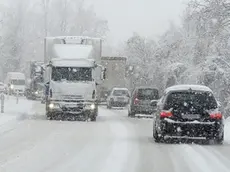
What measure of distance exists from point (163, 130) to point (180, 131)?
18.9 inches

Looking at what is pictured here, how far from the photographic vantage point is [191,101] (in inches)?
739

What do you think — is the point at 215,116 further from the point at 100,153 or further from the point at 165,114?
the point at 100,153

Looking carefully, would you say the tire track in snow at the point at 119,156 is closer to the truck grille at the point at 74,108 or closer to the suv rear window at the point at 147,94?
the truck grille at the point at 74,108

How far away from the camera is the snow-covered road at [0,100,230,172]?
1262 centimetres

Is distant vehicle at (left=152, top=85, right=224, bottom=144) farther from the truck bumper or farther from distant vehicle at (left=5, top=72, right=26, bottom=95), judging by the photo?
distant vehicle at (left=5, top=72, right=26, bottom=95)

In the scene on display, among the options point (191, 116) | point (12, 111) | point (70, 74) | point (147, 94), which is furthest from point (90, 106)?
point (191, 116)

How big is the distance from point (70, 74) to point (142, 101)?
7303 mm

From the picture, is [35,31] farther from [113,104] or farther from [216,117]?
[216,117]

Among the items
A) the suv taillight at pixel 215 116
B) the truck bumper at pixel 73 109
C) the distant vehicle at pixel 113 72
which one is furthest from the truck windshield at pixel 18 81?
the suv taillight at pixel 215 116

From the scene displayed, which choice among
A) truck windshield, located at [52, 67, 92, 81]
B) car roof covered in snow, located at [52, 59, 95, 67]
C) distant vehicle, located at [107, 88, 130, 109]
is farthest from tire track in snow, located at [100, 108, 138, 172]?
distant vehicle, located at [107, 88, 130, 109]

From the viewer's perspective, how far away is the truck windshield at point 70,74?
2944 cm

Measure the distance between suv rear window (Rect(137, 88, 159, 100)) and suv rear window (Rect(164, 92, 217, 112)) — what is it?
16.9m

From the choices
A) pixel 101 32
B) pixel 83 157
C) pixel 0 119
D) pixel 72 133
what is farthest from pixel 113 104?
pixel 101 32

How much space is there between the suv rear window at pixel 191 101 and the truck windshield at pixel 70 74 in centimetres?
1099
